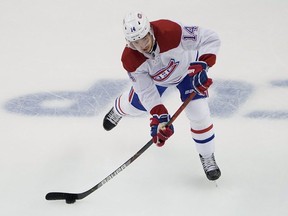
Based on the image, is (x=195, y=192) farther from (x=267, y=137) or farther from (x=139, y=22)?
(x=139, y=22)

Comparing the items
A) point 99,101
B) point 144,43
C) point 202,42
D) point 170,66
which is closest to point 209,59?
point 202,42

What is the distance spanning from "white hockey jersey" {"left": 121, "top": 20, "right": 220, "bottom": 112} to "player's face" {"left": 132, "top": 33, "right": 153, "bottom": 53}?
0.24 ft

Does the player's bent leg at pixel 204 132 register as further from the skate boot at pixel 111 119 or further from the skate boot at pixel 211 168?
the skate boot at pixel 111 119

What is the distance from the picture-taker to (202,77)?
304 centimetres

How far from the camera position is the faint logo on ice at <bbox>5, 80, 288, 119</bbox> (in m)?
4.06

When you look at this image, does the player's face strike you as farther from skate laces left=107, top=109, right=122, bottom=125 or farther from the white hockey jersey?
skate laces left=107, top=109, right=122, bottom=125

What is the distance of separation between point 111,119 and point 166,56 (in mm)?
951

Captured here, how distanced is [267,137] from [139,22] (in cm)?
135

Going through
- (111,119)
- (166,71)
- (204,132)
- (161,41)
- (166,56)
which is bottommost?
(111,119)

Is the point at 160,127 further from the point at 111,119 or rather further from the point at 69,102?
the point at 69,102

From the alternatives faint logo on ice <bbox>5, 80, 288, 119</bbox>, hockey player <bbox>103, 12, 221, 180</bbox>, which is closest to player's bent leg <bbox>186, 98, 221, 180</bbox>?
hockey player <bbox>103, 12, 221, 180</bbox>

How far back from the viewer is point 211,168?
3.29 metres

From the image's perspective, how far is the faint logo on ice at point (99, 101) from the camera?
13.3 ft

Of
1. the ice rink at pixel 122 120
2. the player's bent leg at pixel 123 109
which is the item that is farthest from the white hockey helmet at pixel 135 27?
the ice rink at pixel 122 120
